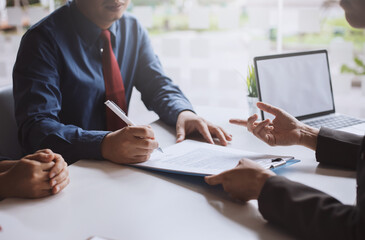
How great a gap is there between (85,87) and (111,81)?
120mm

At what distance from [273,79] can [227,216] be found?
0.78 metres

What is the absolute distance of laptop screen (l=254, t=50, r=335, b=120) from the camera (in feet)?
4.70

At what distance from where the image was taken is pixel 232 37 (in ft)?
11.1

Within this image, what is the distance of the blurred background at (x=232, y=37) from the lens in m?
3.15

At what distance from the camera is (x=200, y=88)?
369 centimetres

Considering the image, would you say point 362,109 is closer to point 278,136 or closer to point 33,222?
point 278,136

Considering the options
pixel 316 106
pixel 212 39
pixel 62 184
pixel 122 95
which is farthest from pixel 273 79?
pixel 212 39

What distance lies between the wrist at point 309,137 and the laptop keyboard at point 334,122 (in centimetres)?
29

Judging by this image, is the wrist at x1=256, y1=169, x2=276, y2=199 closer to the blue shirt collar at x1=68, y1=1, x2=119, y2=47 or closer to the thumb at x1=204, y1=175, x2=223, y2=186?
the thumb at x1=204, y1=175, x2=223, y2=186

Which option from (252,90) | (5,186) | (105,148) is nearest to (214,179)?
(105,148)

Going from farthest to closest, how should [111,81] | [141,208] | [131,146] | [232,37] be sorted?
1. [232,37]
2. [111,81]
3. [131,146]
4. [141,208]

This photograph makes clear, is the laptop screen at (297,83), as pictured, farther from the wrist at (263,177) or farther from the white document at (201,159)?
the wrist at (263,177)

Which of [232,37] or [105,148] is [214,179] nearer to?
[105,148]

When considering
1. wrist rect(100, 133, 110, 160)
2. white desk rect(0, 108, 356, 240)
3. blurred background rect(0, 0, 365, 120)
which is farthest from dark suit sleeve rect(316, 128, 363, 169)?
blurred background rect(0, 0, 365, 120)
